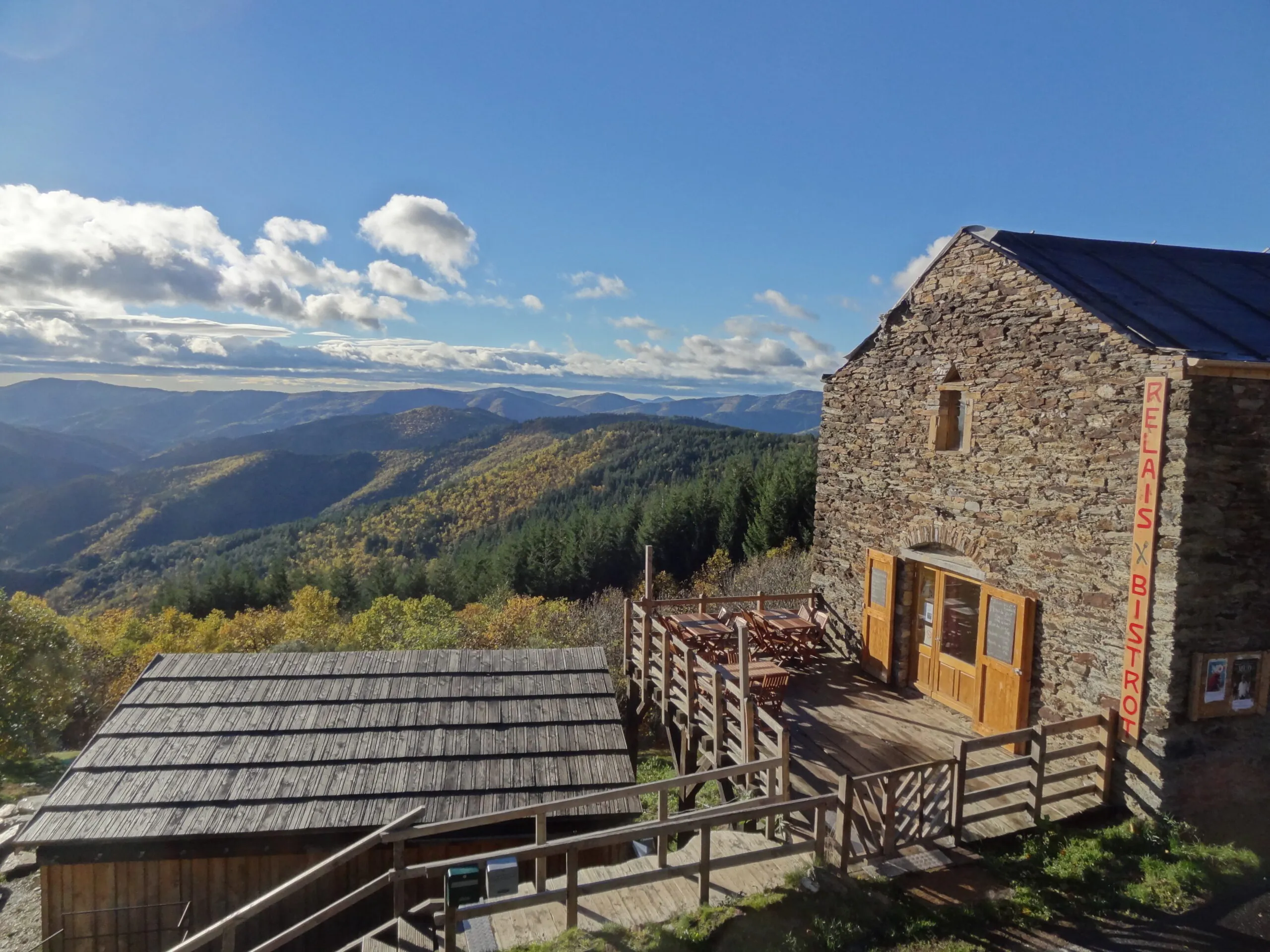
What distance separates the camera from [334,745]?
891 centimetres

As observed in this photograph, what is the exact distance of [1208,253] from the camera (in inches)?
456

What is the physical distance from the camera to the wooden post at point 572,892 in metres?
5.98

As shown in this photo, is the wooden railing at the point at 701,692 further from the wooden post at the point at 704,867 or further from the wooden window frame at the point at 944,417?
the wooden window frame at the point at 944,417

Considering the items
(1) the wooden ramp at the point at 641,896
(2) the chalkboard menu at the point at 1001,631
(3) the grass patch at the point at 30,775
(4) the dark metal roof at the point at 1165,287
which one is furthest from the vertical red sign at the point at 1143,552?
(3) the grass patch at the point at 30,775

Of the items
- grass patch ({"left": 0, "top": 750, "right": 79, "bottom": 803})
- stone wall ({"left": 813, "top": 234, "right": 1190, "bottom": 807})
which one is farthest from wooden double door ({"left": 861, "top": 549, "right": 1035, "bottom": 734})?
grass patch ({"left": 0, "top": 750, "right": 79, "bottom": 803})

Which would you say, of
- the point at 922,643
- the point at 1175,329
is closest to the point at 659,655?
the point at 922,643

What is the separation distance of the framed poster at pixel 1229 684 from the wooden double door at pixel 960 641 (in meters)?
1.80

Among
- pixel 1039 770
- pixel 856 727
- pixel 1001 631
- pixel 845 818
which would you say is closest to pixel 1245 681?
pixel 1039 770

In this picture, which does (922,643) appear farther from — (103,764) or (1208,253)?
(103,764)

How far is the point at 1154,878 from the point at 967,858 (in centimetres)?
159

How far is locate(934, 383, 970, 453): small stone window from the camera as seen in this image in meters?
10.5

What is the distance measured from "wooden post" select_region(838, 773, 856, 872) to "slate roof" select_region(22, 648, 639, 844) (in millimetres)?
2781

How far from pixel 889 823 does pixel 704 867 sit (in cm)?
196

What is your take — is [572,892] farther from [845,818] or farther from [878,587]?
[878,587]
